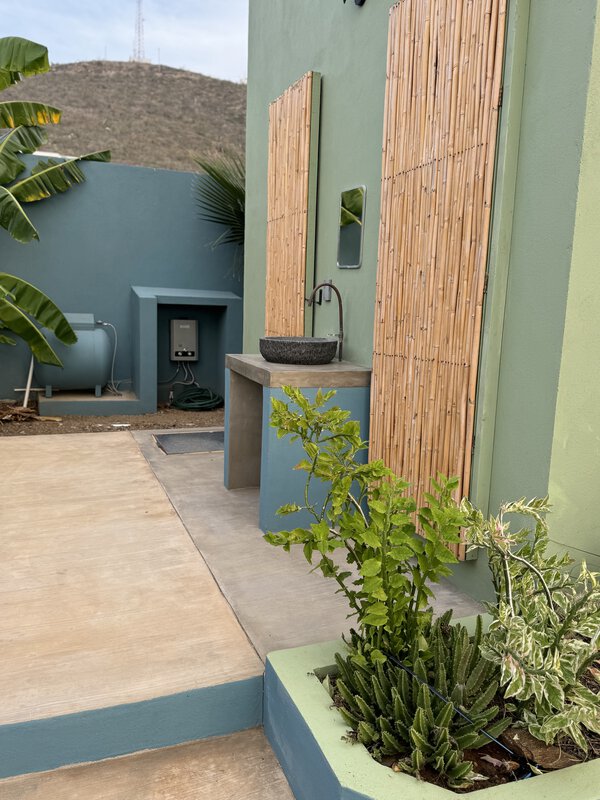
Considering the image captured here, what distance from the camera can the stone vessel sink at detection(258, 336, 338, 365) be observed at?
3.74 metres

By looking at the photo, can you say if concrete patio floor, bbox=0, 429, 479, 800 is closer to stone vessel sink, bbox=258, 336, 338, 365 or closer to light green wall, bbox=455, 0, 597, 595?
light green wall, bbox=455, 0, 597, 595

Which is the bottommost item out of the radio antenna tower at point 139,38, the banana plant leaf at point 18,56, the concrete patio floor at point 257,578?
the concrete patio floor at point 257,578

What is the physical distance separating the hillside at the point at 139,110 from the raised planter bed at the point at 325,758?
18.6 meters

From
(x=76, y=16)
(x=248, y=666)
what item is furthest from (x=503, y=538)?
(x=76, y=16)

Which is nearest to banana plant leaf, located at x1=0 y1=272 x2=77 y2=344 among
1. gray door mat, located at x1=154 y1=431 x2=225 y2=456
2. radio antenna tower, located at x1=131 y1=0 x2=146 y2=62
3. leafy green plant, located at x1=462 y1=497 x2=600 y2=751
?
gray door mat, located at x1=154 y1=431 x2=225 y2=456

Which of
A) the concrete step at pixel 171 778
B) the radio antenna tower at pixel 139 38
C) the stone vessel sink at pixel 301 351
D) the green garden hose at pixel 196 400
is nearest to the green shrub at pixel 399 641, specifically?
the concrete step at pixel 171 778

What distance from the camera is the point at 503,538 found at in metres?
1.68

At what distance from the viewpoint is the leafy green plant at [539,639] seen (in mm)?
1531

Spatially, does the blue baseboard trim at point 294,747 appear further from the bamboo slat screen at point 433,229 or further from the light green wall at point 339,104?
the light green wall at point 339,104

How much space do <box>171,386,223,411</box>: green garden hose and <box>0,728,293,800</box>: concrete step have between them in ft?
19.4

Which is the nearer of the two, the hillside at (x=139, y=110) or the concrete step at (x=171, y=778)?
the concrete step at (x=171, y=778)

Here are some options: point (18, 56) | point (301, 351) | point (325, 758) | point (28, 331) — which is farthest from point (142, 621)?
point (18, 56)

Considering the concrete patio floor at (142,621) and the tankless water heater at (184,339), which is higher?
the tankless water heater at (184,339)

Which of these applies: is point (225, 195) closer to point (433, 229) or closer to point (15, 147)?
point (15, 147)
